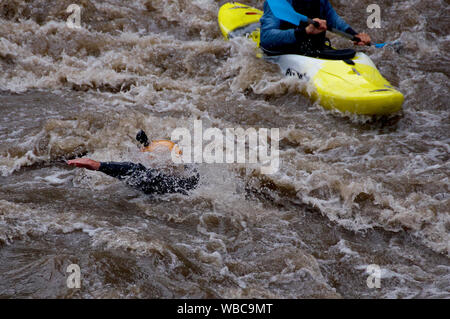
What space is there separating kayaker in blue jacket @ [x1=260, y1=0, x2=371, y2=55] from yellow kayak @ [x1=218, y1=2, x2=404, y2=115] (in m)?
0.13

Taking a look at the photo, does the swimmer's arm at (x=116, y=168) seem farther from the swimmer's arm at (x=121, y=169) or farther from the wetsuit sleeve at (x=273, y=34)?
the wetsuit sleeve at (x=273, y=34)

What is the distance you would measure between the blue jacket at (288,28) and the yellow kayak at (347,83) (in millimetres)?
144

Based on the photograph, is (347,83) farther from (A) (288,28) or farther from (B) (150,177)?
(B) (150,177)

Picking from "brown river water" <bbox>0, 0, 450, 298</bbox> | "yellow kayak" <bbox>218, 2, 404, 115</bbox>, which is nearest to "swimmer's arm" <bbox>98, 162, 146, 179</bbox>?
"brown river water" <bbox>0, 0, 450, 298</bbox>

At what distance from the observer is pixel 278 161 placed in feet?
14.7

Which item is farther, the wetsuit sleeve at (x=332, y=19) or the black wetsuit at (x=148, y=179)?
the wetsuit sleeve at (x=332, y=19)

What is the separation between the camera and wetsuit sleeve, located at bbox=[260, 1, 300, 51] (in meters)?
5.88

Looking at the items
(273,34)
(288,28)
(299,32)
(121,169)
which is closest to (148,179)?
(121,169)

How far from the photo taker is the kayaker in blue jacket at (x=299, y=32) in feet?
19.1

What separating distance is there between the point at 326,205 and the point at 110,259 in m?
1.76

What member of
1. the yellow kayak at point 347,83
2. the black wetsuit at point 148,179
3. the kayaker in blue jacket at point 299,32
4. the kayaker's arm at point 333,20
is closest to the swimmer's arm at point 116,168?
the black wetsuit at point 148,179

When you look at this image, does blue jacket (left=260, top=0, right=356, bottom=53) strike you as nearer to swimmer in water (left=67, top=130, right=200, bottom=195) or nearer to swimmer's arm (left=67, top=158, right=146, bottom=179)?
swimmer in water (left=67, top=130, right=200, bottom=195)
